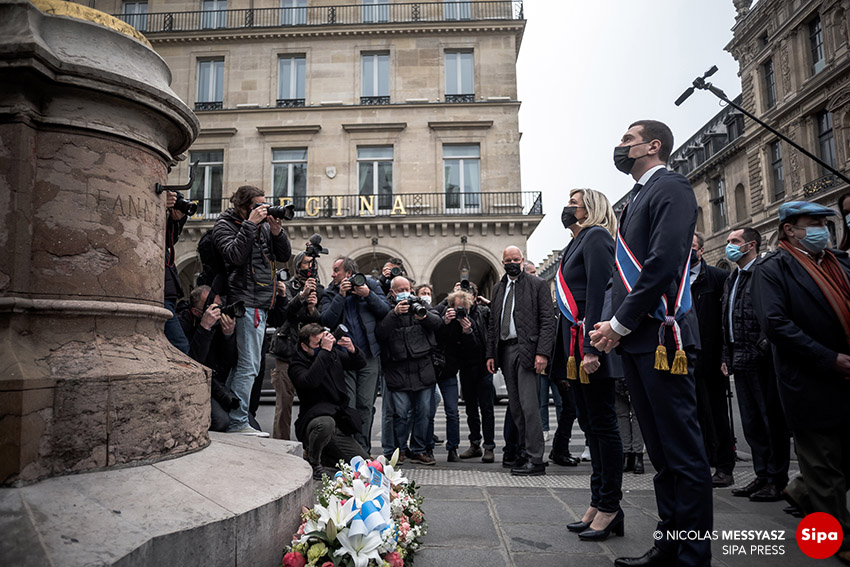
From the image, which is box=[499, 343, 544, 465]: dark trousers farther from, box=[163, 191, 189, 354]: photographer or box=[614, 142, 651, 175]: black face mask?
box=[163, 191, 189, 354]: photographer

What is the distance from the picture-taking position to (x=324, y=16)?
2362cm

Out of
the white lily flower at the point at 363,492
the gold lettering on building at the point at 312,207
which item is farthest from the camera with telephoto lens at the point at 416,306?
the gold lettering on building at the point at 312,207

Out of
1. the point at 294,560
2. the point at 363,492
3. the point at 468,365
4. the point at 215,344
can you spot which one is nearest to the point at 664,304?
the point at 363,492

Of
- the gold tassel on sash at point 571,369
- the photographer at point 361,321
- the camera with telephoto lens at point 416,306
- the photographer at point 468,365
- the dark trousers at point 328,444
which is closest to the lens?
the gold tassel on sash at point 571,369

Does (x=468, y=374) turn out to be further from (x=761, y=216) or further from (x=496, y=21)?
(x=761, y=216)

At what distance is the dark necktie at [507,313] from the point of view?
547 centimetres

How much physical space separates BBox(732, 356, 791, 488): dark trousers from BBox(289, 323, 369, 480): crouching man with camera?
10.4 ft

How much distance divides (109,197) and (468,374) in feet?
14.5

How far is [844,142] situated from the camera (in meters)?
22.6

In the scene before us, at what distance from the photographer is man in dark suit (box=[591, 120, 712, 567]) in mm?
2535

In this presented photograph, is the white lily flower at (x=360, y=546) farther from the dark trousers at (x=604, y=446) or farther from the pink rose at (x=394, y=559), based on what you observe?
the dark trousers at (x=604, y=446)

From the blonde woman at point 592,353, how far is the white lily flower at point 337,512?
1.39 m

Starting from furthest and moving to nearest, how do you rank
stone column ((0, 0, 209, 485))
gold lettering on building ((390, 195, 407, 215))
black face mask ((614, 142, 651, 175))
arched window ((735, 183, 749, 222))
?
1. arched window ((735, 183, 749, 222))
2. gold lettering on building ((390, 195, 407, 215))
3. black face mask ((614, 142, 651, 175))
4. stone column ((0, 0, 209, 485))

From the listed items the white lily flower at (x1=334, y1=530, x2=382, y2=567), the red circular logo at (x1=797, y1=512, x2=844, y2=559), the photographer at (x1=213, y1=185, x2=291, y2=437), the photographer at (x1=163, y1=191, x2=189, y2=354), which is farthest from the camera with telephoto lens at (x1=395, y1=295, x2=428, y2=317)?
the red circular logo at (x1=797, y1=512, x2=844, y2=559)
